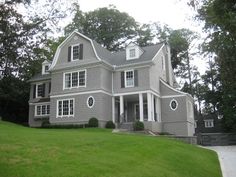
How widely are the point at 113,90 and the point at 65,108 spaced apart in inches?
Result: 189

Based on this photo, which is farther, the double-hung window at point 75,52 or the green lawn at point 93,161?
the double-hung window at point 75,52

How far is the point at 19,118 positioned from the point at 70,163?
1271 inches

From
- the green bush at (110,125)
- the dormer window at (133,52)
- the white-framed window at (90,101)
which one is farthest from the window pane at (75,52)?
the green bush at (110,125)

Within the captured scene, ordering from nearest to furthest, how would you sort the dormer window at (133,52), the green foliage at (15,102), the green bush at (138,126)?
the green bush at (138,126) < the dormer window at (133,52) < the green foliage at (15,102)

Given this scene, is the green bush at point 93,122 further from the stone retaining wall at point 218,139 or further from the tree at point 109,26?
the tree at point 109,26

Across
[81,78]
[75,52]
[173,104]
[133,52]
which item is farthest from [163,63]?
[75,52]

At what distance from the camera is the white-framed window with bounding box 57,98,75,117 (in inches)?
1124

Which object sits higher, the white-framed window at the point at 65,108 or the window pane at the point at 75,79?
the window pane at the point at 75,79

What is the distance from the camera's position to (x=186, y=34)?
46250 millimetres

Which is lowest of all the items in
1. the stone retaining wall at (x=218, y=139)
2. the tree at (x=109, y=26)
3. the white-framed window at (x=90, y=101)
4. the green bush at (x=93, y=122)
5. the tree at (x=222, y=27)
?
the stone retaining wall at (x=218, y=139)

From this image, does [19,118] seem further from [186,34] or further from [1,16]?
[1,16]

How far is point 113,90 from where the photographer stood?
2881cm

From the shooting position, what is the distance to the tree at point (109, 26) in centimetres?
4712

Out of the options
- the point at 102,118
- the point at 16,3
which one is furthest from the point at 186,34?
the point at 16,3
